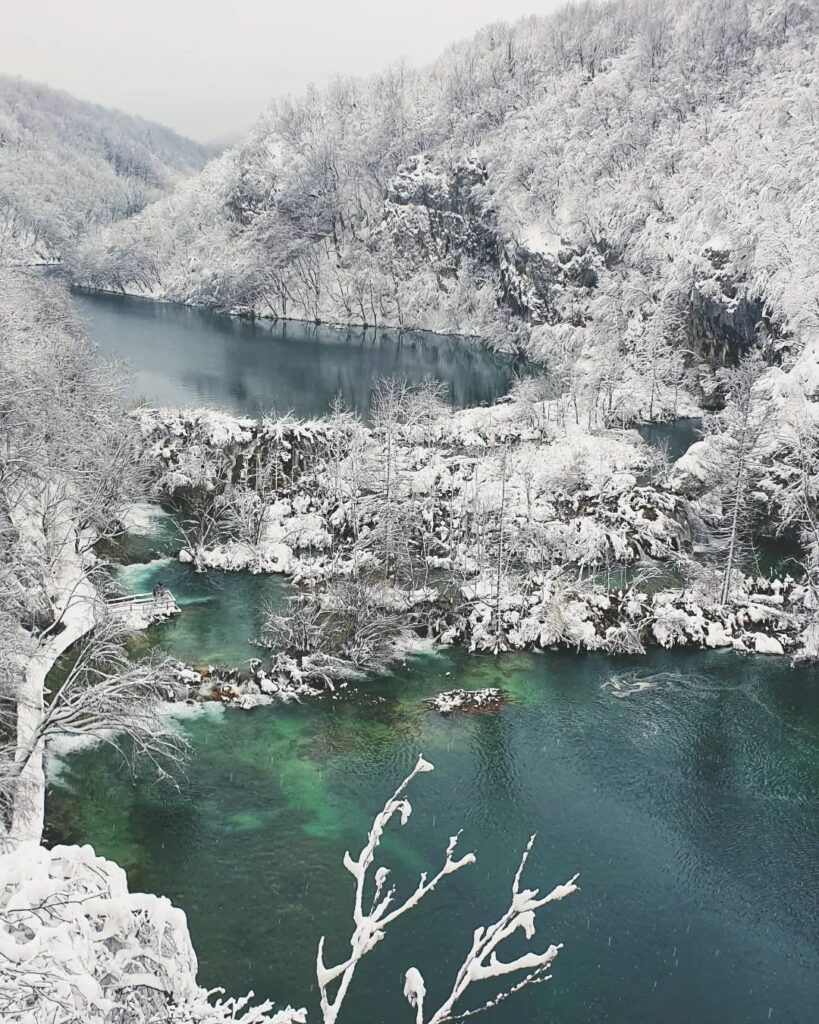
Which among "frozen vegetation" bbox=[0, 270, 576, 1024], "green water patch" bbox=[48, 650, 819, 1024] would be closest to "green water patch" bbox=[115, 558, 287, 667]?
"frozen vegetation" bbox=[0, 270, 576, 1024]

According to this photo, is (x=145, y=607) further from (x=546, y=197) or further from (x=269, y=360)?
(x=546, y=197)

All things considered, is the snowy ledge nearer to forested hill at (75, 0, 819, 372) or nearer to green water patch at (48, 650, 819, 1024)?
green water patch at (48, 650, 819, 1024)

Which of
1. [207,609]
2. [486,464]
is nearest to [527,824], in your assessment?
[207,609]

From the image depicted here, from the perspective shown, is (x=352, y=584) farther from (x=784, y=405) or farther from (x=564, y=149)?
(x=564, y=149)

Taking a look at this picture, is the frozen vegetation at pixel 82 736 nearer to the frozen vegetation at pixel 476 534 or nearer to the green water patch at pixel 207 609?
the green water patch at pixel 207 609

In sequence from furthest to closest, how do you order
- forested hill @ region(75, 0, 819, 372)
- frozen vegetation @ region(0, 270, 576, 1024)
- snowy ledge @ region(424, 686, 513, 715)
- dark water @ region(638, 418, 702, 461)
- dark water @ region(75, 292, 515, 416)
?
1. forested hill @ region(75, 0, 819, 372)
2. dark water @ region(75, 292, 515, 416)
3. dark water @ region(638, 418, 702, 461)
4. snowy ledge @ region(424, 686, 513, 715)
5. frozen vegetation @ region(0, 270, 576, 1024)

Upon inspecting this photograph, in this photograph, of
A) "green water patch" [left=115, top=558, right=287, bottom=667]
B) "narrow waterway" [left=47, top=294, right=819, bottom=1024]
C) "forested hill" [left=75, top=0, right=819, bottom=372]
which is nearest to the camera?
"narrow waterway" [left=47, top=294, right=819, bottom=1024]
